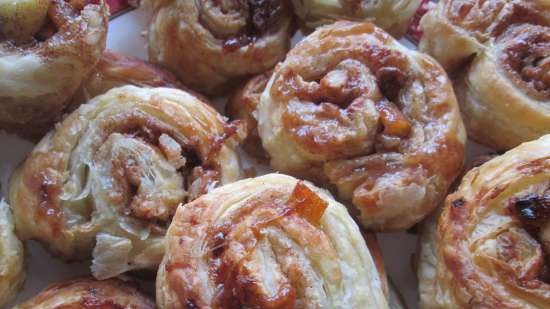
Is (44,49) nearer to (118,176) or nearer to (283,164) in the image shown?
(118,176)

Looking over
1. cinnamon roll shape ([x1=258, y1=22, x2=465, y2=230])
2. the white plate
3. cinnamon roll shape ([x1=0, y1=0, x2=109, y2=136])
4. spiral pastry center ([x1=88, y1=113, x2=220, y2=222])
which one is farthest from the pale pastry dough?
cinnamon roll shape ([x1=258, y1=22, x2=465, y2=230])

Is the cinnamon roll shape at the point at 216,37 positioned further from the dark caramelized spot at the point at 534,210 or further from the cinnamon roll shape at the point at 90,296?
the dark caramelized spot at the point at 534,210

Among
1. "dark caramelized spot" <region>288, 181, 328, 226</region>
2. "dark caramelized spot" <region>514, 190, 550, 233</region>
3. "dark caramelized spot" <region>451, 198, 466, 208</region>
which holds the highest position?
"dark caramelized spot" <region>514, 190, 550, 233</region>

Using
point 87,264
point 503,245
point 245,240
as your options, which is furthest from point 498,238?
point 87,264

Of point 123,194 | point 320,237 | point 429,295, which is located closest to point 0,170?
point 123,194

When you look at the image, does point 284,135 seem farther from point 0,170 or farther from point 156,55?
point 0,170

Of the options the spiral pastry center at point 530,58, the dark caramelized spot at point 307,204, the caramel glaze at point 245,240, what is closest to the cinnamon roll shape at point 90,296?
the caramel glaze at point 245,240

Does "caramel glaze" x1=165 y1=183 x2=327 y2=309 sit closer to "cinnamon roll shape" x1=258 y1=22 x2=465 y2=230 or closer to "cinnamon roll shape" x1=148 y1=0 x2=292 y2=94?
"cinnamon roll shape" x1=258 y1=22 x2=465 y2=230
